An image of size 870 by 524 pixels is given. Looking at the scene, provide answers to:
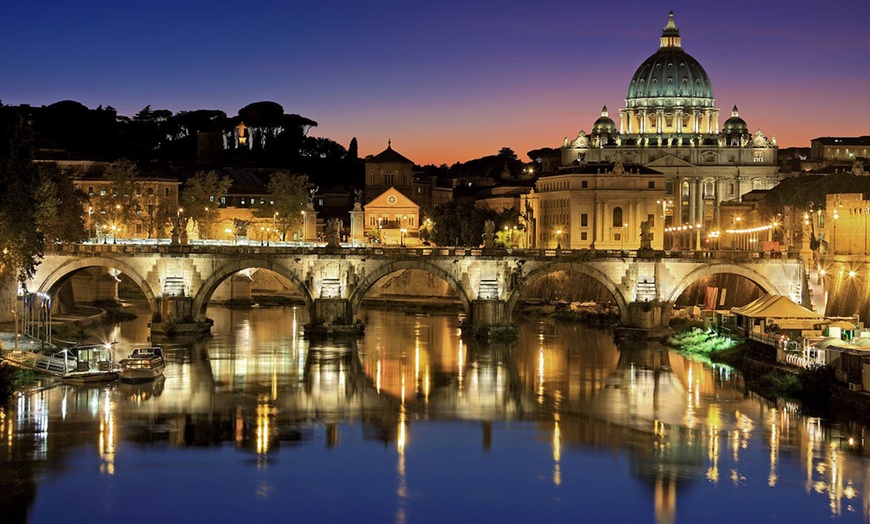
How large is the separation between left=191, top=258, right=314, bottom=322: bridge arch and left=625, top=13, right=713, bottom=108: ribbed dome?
4052 inches

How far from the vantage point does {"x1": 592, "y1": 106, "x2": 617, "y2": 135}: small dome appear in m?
164

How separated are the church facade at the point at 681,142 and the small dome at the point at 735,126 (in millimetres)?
119

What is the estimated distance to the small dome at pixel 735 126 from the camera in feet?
535

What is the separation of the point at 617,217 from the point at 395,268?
54.6 m

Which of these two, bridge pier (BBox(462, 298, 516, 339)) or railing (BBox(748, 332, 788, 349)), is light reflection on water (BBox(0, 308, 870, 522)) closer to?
railing (BBox(748, 332, 788, 349))

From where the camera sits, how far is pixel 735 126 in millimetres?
163750

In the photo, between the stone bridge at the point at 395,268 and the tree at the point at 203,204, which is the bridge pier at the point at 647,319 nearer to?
the stone bridge at the point at 395,268

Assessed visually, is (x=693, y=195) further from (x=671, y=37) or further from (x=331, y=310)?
(x=331, y=310)

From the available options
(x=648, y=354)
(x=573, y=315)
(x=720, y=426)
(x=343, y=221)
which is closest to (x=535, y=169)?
(x=343, y=221)

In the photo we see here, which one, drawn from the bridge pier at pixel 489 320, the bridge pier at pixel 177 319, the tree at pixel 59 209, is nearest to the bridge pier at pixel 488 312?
the bridge pier at pixel 489 320

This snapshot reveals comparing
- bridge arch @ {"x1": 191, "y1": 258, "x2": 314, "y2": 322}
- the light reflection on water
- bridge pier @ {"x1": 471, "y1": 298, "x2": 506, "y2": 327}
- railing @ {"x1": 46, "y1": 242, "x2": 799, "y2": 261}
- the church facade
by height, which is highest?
the church facade

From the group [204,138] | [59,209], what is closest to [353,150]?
[204,138]

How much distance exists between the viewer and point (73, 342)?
194 ft

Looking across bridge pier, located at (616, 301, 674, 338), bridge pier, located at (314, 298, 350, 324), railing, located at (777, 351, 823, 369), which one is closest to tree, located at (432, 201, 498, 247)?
bridge pier, located at (314, 298, 350, 324)
